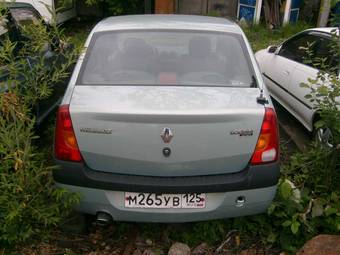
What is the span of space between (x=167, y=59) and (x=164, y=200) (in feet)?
3.96

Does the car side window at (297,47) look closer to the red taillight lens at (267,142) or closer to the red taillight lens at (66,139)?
the red taillight lens at (267,142)

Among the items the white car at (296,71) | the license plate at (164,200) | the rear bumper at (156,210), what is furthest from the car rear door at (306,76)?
the license plate at (164,200)

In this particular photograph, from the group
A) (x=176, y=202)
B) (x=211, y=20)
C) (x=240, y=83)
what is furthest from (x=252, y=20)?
(x=176, y=202)

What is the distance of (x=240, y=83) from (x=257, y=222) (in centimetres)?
113

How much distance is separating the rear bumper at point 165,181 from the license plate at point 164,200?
6 centimetres

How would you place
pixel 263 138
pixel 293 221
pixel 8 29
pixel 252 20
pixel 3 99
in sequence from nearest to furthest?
pixel 3 99, pixel 263 138, pixel 293 221, pixel 8 29, pixel 252 20

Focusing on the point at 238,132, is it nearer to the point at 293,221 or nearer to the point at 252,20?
the point at 293,221

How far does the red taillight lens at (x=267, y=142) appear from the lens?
8.87ft

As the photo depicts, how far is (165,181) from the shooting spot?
2.68 meters

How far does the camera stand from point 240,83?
3.14 metres

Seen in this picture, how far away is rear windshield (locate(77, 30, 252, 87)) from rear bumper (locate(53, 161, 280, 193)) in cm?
71

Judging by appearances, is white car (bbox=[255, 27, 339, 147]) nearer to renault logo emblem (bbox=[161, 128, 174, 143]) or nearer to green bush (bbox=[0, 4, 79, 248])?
renault logo emblem (bbox=[161, 128, 174, 143])

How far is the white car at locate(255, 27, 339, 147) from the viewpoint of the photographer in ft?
15.6

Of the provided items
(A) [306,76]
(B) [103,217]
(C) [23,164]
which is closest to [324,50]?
(A) [306,76]
